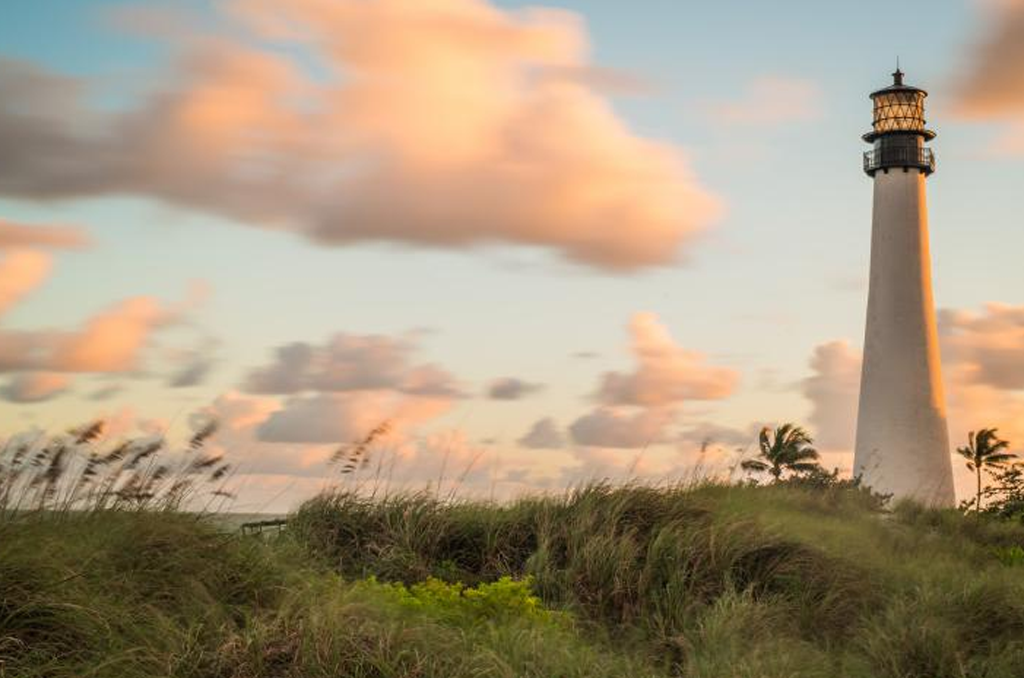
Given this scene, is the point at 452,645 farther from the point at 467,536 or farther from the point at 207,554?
the point at 467,536

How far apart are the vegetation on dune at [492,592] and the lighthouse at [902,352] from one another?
658 inches

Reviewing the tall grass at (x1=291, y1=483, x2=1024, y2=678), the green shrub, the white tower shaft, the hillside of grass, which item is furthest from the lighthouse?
the green shrub

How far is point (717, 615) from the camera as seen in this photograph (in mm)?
10117

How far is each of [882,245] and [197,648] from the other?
2864 cm

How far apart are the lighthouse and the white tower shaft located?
3 centimetres

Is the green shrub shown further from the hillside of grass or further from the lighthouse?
the lighthouse

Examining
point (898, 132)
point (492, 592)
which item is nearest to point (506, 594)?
point (492, 592)

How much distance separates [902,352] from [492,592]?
25.2m

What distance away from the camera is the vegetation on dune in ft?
25.5

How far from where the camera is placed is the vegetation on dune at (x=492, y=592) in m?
7.78

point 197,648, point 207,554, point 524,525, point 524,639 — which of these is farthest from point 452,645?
point 524,525

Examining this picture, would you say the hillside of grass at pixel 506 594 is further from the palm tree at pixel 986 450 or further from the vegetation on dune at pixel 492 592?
the palm tree at pixel 986 450

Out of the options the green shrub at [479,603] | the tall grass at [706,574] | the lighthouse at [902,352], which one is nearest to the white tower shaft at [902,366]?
the lighthouse at [902,352]

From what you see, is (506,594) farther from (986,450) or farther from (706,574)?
(986,450)
